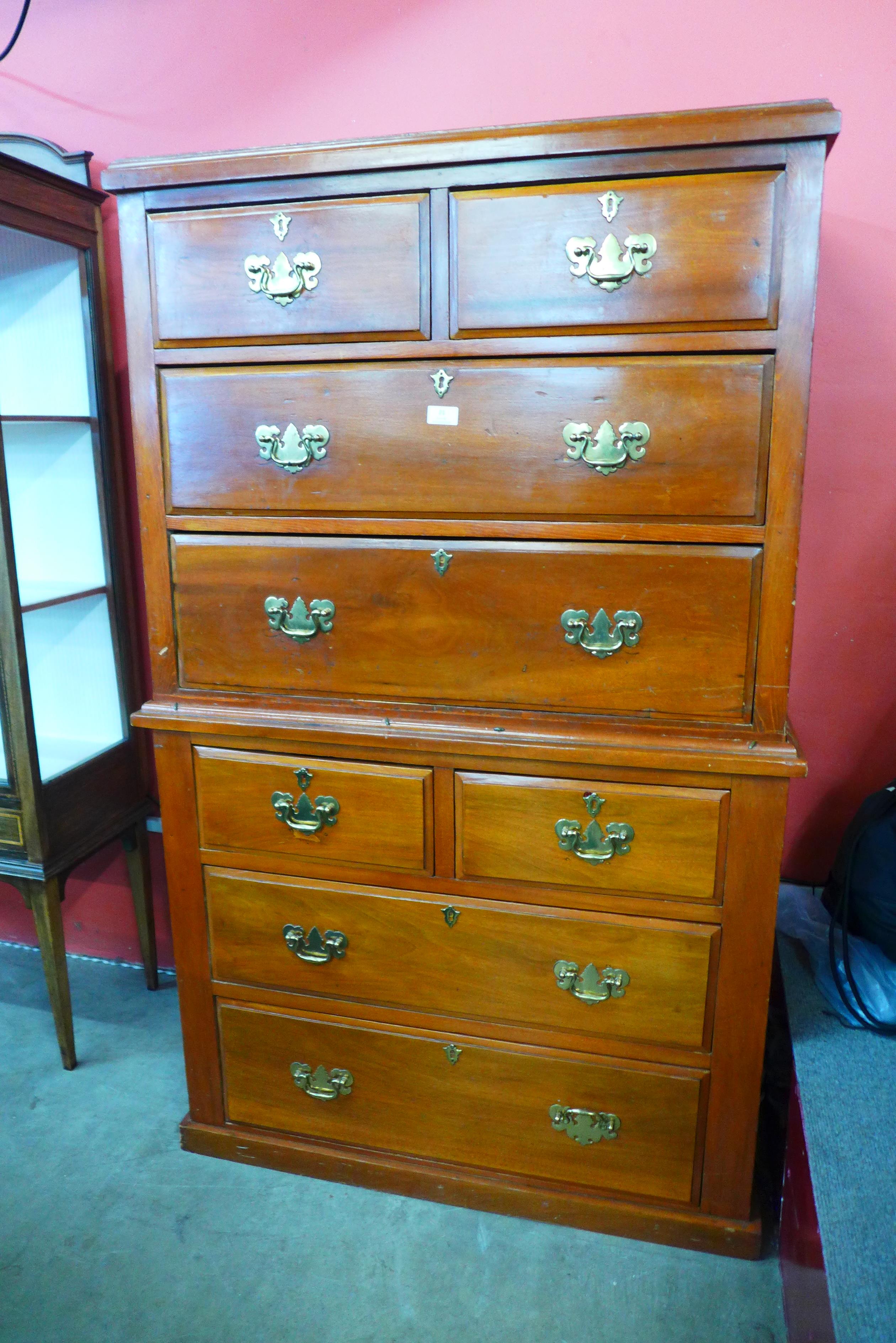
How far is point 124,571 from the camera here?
228 centimetres

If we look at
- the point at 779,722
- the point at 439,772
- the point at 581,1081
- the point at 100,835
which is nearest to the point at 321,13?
the point at 439,772

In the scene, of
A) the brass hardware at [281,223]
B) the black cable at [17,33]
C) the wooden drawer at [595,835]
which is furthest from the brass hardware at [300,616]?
the black cable at [17,33]

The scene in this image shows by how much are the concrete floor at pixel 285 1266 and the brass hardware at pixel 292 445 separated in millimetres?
1455

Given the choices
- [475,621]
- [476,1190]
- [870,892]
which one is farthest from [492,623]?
[476,1190]

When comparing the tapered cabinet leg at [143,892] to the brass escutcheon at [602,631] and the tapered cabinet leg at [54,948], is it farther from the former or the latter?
the brass escutcheon at [602,631]

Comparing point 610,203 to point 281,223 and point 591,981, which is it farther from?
point 591,981

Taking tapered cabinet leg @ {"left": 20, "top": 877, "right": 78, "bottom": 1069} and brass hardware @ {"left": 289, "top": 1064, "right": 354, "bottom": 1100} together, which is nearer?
brass hardware @ {"left": 289, "top": 1064, "right": 354, "bottom": 1100}

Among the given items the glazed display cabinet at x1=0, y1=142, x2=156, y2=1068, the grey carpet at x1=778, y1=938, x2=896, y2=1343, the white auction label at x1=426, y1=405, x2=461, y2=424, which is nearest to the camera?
the grey carpet at x1=778, y1=938, x2=896, y2=1343

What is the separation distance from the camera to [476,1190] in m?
1.76

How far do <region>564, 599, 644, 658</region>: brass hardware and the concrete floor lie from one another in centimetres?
116

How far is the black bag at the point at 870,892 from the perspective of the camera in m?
1.62

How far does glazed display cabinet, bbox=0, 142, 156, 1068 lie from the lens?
200 cm

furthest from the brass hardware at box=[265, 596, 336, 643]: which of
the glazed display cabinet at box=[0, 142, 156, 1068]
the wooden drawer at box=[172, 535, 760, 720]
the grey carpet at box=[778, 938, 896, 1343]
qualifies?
the grey carpet at box=[778, 938, 896, 1343]

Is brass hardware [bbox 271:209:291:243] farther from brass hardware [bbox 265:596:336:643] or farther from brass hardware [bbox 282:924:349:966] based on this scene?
brass hardware [bbox 282:924:349:966]
